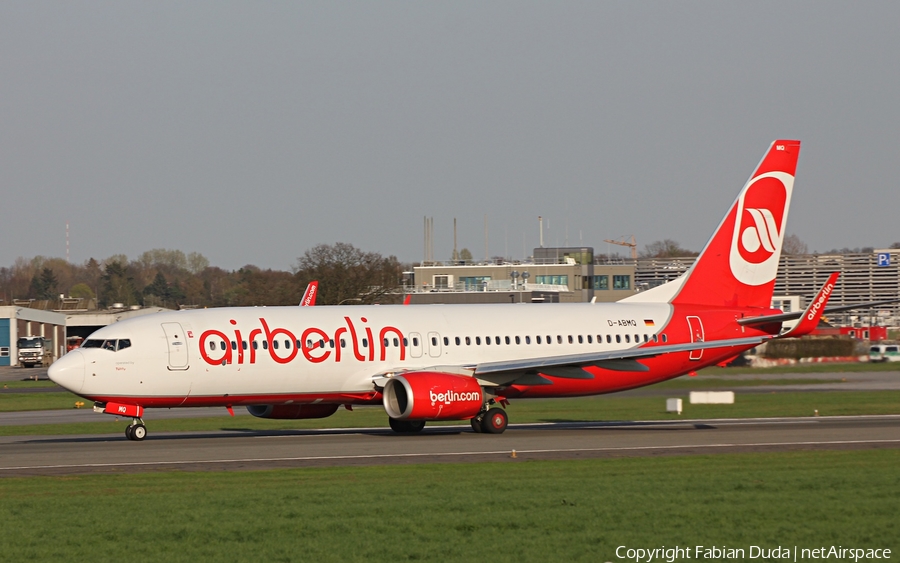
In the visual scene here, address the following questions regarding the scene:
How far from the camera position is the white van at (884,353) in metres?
73.7

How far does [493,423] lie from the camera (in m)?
31.3

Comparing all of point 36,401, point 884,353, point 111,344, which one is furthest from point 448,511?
point 884,353

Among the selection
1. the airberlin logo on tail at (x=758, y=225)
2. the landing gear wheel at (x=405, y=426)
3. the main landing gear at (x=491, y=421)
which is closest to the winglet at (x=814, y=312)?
the airberlin logo on tail at (x=758, y=225)

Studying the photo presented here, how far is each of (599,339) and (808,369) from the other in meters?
33.2

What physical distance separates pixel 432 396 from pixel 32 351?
83021 millimetres

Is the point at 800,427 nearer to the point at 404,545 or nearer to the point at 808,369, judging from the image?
the point at 404,545

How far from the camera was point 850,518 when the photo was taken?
15672 mm

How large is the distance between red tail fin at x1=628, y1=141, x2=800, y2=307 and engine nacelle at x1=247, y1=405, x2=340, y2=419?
11321mm

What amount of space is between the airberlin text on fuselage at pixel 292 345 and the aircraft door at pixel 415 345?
28cm

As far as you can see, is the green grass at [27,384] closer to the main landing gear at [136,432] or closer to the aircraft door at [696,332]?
the main landing gear at [136,432]

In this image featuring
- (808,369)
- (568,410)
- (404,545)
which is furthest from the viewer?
(808,369)

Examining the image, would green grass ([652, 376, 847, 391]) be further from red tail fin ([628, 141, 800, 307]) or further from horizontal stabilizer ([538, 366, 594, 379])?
horizontal stabilizer ([538, 366, 594, 379])

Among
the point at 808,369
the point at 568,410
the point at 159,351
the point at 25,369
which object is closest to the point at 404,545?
the point at 159,351

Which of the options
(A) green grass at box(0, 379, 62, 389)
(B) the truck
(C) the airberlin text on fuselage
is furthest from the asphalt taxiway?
(B) the truck
